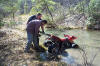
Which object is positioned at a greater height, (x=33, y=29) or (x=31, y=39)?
(x=33, y=29)

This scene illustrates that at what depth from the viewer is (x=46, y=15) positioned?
14.9 meters

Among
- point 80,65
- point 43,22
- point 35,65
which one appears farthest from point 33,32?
point 80,65

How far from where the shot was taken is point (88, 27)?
14008 millimetres

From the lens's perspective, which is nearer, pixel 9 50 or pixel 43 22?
pixel 43 22

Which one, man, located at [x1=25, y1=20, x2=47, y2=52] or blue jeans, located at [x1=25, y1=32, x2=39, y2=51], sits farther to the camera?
blue jeans, located at [x1=25, y1=32, x2=39, y2=51]

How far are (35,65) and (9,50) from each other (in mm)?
2012

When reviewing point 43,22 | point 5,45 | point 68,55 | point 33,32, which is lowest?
point 68,55

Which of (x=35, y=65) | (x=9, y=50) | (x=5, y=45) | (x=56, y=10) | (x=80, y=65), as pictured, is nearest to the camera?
(x=35, y=65)

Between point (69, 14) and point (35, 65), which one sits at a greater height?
point (69, 14)

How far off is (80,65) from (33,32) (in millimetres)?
2499

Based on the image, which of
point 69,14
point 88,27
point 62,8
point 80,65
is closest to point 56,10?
point 62,8

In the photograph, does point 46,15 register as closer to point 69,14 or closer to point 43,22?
point 69,14

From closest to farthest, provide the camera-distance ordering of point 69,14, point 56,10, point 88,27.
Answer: point 88,27 → point 56,10 → point 69,14

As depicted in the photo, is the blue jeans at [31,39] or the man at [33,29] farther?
the blue jeans at [31,39]
